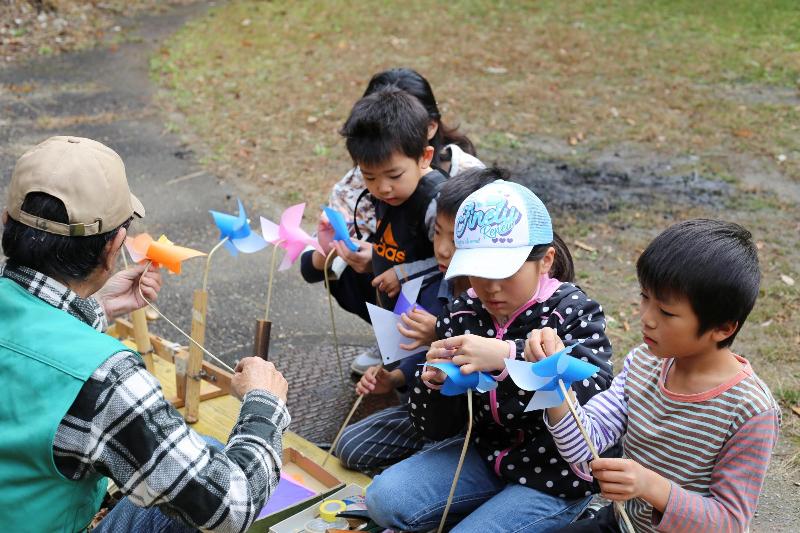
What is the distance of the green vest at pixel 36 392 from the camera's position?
1.62 metres

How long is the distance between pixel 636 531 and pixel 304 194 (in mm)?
3847

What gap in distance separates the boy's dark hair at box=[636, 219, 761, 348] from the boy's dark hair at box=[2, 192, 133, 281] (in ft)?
3.92

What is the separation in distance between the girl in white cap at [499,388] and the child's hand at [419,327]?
0.26 feet

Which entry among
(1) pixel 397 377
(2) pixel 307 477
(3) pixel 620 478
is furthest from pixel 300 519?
(3) pixel 620 478

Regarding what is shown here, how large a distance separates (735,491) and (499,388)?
0.65 m

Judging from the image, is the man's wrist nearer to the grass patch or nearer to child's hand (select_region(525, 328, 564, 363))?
child's hand (select_region(525, 328, 564, 363))

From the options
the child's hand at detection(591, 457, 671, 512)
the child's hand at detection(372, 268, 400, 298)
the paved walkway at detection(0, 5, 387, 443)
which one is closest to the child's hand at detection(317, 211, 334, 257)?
the child's hand at detection(372, 268, 400, 298)

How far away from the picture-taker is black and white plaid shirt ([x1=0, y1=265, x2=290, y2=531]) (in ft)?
5.33

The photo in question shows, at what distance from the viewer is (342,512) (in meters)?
2.50

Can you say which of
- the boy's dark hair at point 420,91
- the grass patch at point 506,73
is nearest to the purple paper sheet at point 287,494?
the boy's dark hair at point 420,91

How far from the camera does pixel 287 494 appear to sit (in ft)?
8.86

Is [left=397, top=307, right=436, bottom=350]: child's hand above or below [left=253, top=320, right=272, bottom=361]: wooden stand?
above

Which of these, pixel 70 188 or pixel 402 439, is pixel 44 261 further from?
pixel 402 439

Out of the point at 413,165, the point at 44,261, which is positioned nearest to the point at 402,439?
the point at 413,165
